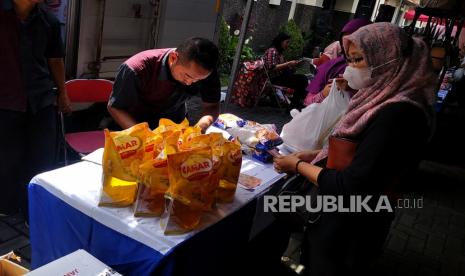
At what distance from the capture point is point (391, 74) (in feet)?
4.69

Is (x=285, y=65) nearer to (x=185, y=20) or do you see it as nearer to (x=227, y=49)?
(x=227, y=49)

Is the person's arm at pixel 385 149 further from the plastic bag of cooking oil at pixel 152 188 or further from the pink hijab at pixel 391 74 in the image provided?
the plastic bag of cooking oil at pixel 152 188

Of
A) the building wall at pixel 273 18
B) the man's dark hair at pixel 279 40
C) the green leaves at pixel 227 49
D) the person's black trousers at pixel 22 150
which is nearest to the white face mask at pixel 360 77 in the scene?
the person's black trousers at pixel 22 150

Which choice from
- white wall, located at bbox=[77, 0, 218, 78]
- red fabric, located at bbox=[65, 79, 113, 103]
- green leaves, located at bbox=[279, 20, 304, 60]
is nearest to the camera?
red fabric, located at bbox=[65, 79, 113, 103]

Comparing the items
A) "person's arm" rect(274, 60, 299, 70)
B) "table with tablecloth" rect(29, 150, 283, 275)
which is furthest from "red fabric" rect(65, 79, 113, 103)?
"person's arm" rect(274, 60, 299, 70)

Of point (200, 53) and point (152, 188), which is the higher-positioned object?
point (200, 53)

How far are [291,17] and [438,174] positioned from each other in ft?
25.4

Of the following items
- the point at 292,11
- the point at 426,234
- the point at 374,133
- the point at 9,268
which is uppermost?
the point at 292,11

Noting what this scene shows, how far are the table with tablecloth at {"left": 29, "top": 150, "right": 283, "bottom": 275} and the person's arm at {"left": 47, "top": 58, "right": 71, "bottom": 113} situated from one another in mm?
1057

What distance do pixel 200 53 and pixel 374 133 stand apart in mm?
972

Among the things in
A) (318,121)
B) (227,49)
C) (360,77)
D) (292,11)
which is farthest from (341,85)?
(292,11)

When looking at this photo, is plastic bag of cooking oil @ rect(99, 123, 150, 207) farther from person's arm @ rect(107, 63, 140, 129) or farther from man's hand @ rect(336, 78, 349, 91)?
man's hand @ rect(336, 78, 349, 91)

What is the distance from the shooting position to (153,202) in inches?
57.8

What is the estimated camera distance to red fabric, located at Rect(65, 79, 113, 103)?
119 inches
